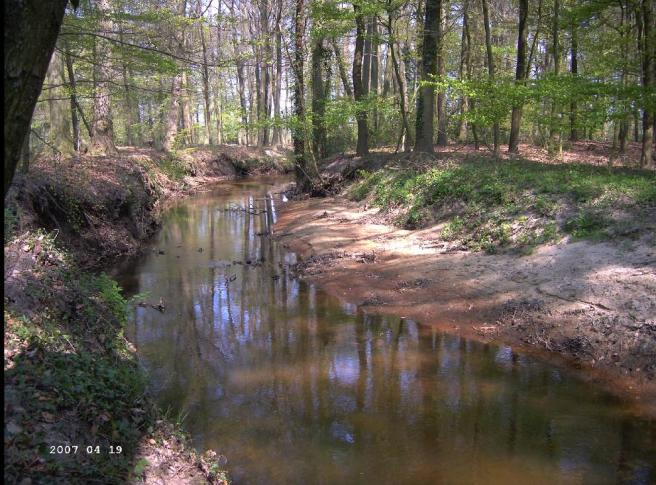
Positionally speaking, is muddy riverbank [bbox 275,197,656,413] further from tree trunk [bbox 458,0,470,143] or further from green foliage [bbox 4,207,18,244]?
tree trunk [bbox 458,0,470,143]

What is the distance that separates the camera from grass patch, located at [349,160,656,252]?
9141 mm

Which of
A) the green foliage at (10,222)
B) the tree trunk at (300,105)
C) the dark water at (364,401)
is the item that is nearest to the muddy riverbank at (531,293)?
the dark water at (364,401)

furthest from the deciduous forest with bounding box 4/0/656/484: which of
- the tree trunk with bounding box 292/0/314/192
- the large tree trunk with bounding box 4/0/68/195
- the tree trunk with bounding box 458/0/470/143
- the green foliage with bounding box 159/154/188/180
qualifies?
the green foliage with bounding box 159/154/188/180

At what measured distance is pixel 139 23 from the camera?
570 inches

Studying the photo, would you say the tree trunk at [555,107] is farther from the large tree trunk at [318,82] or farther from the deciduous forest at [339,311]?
the large tree trunk at [318,82]

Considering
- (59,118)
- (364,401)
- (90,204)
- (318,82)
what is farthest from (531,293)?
(59,118)

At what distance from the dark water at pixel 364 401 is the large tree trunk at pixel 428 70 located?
905 centimetres

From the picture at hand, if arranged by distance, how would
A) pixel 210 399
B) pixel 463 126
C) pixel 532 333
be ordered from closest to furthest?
pixel 210 399 < pixel 532 333 < pixel 463 126

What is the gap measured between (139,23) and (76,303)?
36.9ft

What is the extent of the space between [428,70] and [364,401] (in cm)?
1250

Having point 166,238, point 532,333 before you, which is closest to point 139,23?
point 166,238

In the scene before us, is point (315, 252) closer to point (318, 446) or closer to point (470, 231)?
point (470, 231)

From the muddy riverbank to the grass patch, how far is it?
1.65ft

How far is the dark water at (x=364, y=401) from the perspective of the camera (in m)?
4.60
